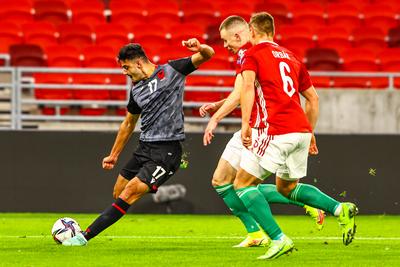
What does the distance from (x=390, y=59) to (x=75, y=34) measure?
5.48 meters

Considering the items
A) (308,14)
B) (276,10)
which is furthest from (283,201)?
(308,14)

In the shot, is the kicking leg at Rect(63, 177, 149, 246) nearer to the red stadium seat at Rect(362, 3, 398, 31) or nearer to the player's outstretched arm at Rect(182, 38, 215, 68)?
the player's outstretched arm at Rect(182, 38, 215, 68)

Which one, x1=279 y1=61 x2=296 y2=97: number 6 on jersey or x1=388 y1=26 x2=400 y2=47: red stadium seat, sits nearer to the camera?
x1=279 y1=61 x2=296 y2=97: number 6 on jersey

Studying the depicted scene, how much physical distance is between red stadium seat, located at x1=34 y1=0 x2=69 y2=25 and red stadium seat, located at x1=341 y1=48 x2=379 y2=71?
5.15 m

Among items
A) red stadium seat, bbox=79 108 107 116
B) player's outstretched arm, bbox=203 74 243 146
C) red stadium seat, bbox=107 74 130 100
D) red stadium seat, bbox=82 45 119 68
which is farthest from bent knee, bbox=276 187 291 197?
red stadium seat, bbox=82 45 119 68

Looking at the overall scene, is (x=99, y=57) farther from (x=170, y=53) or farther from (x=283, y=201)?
(x=283, y=201)

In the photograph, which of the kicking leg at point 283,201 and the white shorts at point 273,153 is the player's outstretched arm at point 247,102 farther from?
the kicking leg at point 283,201

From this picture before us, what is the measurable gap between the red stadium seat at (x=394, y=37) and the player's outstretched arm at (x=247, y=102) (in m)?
12.8

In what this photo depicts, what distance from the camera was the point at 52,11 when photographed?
69.9ft

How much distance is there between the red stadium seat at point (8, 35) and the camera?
19688 millimetres

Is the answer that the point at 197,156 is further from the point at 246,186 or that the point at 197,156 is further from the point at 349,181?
the point at 246,186

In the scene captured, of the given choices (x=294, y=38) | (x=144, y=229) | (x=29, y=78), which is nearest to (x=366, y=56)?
(x=294, y=38)

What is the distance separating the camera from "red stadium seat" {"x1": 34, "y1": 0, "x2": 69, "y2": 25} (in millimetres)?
21281

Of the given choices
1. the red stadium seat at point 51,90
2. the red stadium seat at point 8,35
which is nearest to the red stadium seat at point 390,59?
the red stadium seat at point 51,90
